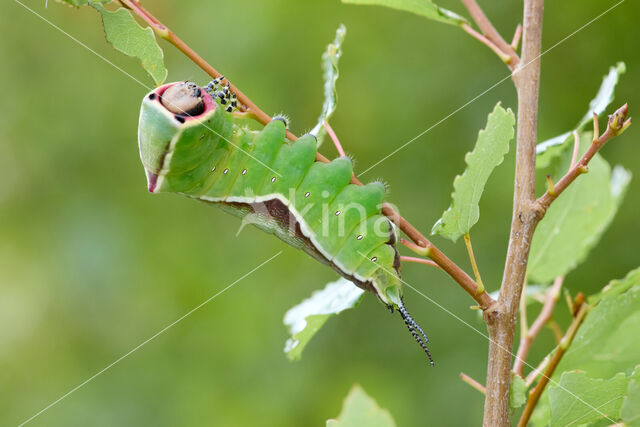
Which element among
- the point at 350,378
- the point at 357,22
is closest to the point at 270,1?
the point at 357,22

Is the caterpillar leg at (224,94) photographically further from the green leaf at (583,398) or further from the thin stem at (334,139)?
the green leaf at (583,398)

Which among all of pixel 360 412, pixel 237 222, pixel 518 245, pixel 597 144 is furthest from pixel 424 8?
pixel 237 222

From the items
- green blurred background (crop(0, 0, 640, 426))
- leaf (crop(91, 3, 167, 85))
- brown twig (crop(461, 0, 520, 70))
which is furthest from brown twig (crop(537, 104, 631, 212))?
green blurred background (crop(0, 0, 640, 426))

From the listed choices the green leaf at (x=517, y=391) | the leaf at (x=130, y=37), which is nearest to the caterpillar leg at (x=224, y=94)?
the leaf at (x=130, y=37)

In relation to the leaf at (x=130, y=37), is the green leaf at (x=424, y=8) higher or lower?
higher

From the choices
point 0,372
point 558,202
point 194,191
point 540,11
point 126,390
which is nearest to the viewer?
point 540,11

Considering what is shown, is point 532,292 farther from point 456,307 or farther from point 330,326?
point 330,326
